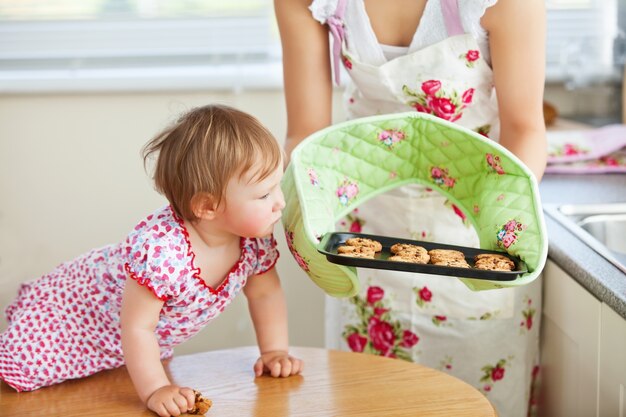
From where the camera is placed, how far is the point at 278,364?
1.30 metres

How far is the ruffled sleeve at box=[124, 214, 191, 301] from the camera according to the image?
119 centimetres

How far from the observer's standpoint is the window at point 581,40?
7.58ft

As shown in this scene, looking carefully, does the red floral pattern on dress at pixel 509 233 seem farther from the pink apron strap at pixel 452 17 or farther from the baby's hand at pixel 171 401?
the baby's hand at pixel 171 401

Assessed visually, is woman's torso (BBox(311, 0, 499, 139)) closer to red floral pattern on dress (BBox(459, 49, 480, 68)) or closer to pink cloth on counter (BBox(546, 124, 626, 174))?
red floral pattern on dress (BBox(459, 49, 480, 68))

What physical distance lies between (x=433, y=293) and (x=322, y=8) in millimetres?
530

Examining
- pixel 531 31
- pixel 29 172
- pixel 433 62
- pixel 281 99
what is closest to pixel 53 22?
pixel 29 172

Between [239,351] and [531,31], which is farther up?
[531,31]

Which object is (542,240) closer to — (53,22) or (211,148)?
(211,148)

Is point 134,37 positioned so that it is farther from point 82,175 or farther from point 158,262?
point 158,262

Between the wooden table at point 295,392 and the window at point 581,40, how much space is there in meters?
1.28

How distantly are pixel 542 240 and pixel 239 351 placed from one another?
1.71 feet

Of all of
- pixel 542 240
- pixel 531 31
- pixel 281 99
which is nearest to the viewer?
pixel 542 240

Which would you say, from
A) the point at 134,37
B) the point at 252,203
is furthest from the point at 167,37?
the point at 252,203

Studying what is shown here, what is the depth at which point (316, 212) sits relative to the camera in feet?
4.14
